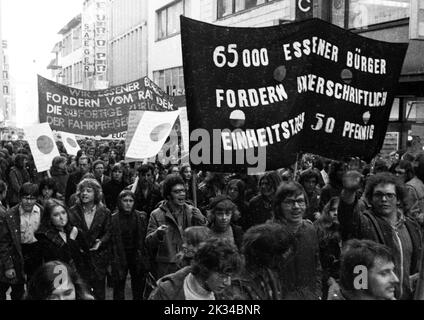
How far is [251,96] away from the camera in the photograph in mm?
4879

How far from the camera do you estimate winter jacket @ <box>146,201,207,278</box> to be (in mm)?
5414

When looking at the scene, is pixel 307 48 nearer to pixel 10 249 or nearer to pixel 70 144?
pixel 10 249

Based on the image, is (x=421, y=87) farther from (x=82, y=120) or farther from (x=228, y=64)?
(x=228, y=64)

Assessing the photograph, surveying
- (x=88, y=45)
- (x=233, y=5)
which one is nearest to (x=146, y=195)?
(x=233, y=5)

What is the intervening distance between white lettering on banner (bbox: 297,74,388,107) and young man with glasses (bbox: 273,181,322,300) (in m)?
0.82

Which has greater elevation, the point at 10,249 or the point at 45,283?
the point at 45,283

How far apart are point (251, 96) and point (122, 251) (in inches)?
83.0

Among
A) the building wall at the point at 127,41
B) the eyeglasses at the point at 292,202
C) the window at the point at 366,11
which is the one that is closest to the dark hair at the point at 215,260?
the eyeglasses at the point at 292,202

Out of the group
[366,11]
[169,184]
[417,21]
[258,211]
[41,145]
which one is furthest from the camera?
[366,11]

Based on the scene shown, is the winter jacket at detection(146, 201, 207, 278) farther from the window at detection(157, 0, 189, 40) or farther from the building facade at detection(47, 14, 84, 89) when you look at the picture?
the building facade at detection(47, 14, 84, 89)

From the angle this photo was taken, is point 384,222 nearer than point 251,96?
Yes

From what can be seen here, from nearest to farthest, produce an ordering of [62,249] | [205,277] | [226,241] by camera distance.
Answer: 1. [205,277]
2. [226,241]
3. [62,249]

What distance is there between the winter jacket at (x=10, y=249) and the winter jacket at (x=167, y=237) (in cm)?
117

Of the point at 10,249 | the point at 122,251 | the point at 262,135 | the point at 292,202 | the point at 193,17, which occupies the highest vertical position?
the point at 193,17
